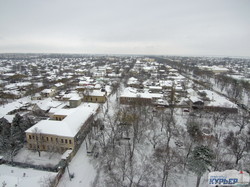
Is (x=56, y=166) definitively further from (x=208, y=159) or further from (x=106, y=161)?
(x=208, y=159)

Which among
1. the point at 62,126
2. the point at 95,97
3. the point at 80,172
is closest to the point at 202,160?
the point at 80,172

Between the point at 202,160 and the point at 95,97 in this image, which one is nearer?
the point at 202,160

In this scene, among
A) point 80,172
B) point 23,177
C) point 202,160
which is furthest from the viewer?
point 80,172

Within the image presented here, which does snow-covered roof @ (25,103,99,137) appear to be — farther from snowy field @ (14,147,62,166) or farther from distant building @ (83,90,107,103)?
distant building @ (83,90,107,103)

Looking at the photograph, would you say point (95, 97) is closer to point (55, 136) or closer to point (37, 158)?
point (55, 136)

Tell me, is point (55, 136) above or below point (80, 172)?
above

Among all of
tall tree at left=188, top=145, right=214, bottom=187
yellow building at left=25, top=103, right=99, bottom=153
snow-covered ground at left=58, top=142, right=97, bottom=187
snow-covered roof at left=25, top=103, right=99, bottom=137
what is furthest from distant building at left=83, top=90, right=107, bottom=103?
tall tree at left=188, top=145, right=214, bottom=187

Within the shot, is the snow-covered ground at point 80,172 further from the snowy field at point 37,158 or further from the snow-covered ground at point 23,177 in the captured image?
the snowy field at point 37,158
